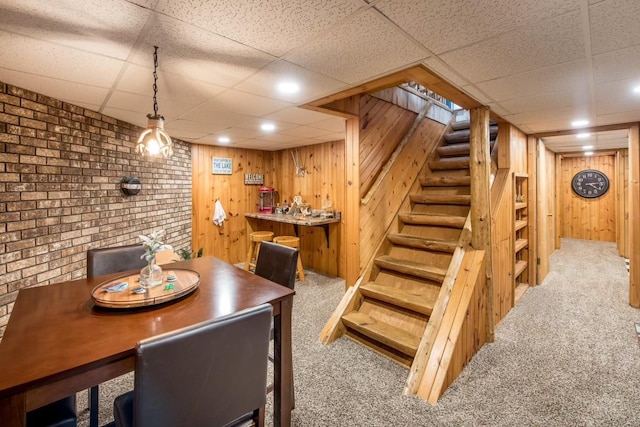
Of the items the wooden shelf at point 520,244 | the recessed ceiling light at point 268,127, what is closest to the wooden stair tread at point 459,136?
the wooden shelf at point 520,244

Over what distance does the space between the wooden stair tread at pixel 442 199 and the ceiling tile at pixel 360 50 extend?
1.77 metres

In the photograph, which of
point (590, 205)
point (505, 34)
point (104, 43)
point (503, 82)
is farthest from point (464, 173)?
point (590, 205)

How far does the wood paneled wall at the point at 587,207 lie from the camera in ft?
23.5

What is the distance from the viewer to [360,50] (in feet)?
5.64

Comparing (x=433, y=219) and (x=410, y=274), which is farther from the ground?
(x=433, y=219)

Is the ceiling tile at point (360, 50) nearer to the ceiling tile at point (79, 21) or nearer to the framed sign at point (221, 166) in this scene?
the ceiling tile at point (79, 21)

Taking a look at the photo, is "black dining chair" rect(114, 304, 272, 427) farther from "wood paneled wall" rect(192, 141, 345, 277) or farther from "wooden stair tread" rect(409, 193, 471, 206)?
"wood paneled wall" rect(192, 141, 345, 277)

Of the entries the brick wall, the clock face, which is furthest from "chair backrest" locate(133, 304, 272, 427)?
the clock face

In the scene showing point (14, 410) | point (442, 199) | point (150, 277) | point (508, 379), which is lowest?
point (508, 379)

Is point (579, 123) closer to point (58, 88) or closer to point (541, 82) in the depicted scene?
point (541, 82)

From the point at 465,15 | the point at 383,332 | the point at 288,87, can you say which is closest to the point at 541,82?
the point at 465,15

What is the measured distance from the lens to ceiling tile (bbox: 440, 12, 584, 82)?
1.48 meters

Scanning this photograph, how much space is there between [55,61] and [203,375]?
6.65 ft

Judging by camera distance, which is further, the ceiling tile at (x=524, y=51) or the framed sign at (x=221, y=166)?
the framed sign at (x=221, y=166)
